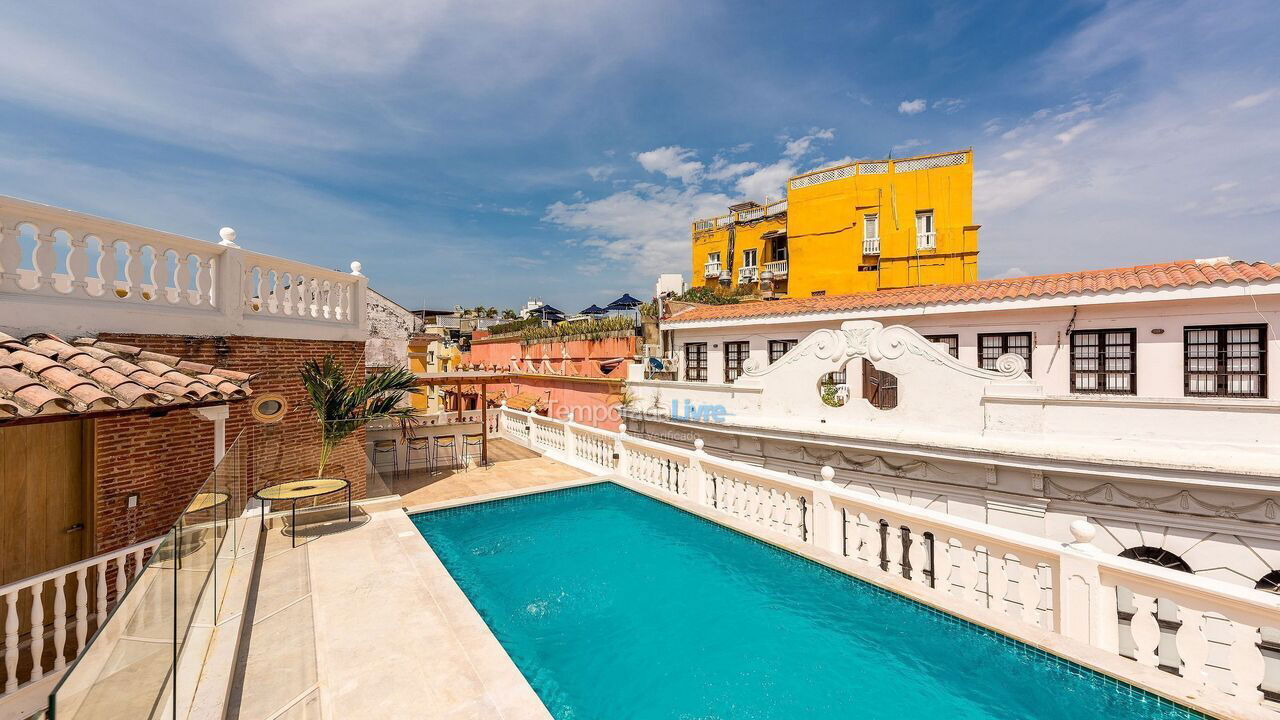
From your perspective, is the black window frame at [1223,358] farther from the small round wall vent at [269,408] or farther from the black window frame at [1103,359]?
the small round wall vent at [269,408]

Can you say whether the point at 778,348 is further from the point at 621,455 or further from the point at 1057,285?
the point at 621,455

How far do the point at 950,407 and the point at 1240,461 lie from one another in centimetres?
429

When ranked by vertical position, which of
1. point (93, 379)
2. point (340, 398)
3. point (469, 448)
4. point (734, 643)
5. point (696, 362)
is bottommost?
point (734, 643)

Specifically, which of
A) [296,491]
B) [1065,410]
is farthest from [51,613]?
[1065,410]

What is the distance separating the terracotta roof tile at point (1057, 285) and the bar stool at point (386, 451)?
12335 mm

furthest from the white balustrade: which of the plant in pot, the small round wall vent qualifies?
the plant in pot

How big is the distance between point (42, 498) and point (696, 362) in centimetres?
1803

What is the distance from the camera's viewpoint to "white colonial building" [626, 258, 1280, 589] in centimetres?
863

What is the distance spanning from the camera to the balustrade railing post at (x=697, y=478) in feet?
32.4

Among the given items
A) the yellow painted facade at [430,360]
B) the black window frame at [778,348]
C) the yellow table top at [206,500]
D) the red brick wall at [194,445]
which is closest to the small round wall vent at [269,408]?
the red brick wall at [194,445]

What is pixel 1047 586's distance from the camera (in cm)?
830

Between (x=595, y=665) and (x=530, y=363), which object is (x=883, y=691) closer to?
(x=595, y=665)

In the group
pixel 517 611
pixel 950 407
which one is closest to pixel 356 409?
pixel 517 611

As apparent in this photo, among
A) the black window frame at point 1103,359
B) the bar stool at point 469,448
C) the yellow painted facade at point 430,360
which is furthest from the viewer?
the yellow painted facade at point 430,360
